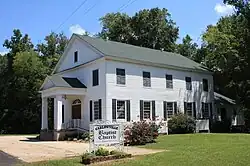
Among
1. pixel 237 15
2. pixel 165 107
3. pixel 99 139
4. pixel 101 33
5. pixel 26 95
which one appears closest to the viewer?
pixel 99 139

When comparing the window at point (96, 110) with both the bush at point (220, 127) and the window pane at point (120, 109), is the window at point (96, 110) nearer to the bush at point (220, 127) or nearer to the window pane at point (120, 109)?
the window pane at point (120, 109)

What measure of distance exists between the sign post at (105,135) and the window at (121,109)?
1292 centimetres

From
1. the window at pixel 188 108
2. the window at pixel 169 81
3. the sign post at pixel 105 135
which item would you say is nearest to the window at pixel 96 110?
the window at pixel 169 81

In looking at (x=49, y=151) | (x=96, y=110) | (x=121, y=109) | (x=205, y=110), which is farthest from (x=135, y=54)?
(x=49, y=151)

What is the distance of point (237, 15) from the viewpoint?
115ft

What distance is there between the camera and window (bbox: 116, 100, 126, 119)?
26719 millimetres

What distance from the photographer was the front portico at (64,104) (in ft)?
87.8

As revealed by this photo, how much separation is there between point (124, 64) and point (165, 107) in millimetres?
5787

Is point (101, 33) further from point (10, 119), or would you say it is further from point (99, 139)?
point (99, 139)

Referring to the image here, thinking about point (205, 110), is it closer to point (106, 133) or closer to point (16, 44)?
point (106, 133)

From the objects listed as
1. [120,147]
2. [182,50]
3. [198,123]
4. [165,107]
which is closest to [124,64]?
[165,107]

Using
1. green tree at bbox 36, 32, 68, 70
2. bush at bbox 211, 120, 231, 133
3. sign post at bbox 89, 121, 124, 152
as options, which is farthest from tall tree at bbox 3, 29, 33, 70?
sign post at bbox 89, 121, 124, 152

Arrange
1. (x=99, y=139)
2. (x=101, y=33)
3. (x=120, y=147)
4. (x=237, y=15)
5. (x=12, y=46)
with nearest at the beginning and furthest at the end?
(x=99, y=139)
(x=120, y=147)
(x=237, y=15)
(x=12, y=46)
(x=101, y=33)

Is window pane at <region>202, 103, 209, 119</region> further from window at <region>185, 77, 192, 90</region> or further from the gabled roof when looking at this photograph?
the gabled roof
